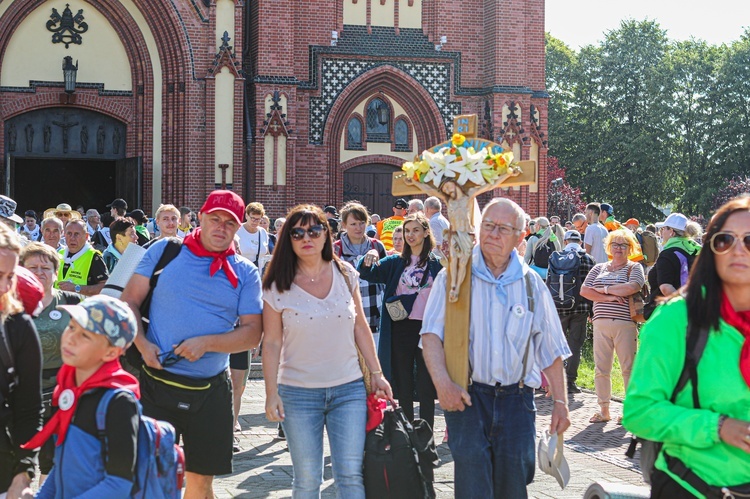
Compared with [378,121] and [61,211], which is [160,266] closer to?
[61,211]

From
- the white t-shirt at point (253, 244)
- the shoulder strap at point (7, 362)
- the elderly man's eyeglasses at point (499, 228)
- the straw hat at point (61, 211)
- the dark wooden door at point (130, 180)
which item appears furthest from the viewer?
the dark wooden door at point (130, 180)

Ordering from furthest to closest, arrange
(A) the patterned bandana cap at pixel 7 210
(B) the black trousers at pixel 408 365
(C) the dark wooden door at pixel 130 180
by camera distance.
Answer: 1. (C) the dark wooden door at pixel 130 180
2. (B) the black trousers at pixel 408 365
3. (A) the patterned bandana cap at pixel 7 210

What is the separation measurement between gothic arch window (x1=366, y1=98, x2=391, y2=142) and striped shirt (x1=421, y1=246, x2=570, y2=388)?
70.0 feet

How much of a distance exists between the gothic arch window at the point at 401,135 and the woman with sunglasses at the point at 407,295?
1802 centimetres

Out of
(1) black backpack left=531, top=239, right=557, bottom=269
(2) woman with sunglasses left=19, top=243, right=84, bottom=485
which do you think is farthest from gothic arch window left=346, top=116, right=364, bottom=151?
(2) woman with sunglasses left=19, top=243, right=84, bottom=485

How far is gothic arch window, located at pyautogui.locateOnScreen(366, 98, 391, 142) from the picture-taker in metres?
26.5

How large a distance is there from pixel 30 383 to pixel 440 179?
244 centimetres

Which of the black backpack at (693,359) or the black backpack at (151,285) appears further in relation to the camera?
the black backpack at (151,285)

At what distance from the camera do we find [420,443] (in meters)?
5.67

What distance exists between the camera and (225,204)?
5.80 meters

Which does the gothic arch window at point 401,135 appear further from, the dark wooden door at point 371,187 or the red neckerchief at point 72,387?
the red neckerchief at point 72,387

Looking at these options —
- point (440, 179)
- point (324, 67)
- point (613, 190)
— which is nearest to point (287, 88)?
point (324, 67)

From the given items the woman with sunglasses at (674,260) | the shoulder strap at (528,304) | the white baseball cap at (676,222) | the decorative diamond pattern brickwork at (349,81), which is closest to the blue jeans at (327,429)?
the shoulder strap at (528,304)

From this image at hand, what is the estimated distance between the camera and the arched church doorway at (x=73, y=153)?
24.2m
